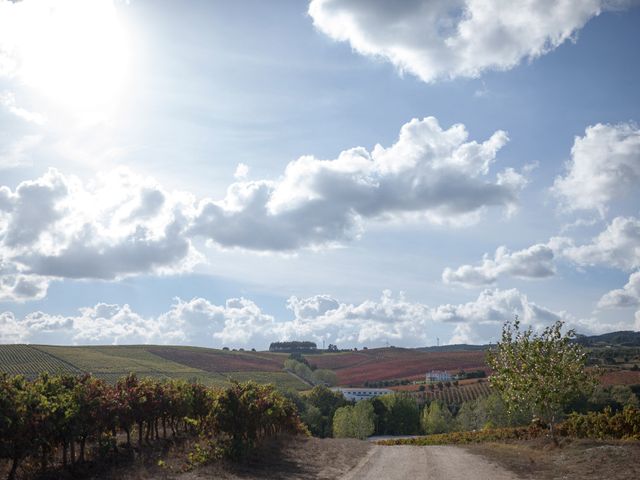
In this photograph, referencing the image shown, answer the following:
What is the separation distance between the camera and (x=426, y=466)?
76.8 ft

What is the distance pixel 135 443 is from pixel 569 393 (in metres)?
21.1

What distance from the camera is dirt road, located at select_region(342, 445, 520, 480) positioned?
21.0 m

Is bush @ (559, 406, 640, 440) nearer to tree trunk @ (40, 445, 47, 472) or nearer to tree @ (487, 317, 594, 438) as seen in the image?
tree @ (487, 317, 594, 438)

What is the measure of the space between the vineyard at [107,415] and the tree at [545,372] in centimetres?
1255

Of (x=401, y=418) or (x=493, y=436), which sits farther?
(x=401, y=418)

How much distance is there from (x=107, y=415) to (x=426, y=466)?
1307 centimetres

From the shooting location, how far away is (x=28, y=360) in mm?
106500

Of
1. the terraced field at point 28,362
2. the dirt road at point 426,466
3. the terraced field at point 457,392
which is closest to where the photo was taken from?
the dirt road at point 426,466

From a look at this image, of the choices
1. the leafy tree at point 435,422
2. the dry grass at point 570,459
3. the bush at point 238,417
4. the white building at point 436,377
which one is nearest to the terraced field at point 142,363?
the white building at point 436,377

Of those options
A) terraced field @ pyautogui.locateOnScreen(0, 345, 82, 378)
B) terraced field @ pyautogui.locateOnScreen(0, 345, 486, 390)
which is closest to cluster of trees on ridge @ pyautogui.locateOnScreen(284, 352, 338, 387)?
terraced field @ pyautogui.locateOnScreen(0, 345, 486, 390)

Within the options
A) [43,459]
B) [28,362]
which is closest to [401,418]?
[28,362]

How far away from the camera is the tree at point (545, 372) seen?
28406 mm

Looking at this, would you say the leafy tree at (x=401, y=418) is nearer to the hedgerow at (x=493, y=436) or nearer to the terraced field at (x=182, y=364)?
the terraced field at (x=182, y=364)

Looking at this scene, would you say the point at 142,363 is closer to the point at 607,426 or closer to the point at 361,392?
the point at 361,392
